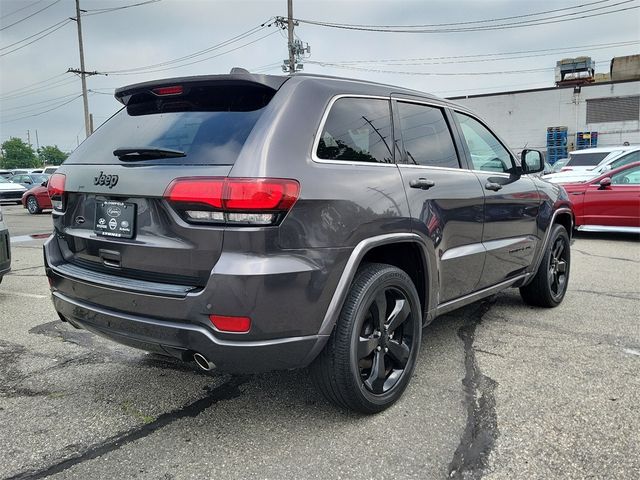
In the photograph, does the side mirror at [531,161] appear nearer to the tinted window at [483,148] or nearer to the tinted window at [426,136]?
the tinted window at [483,148]

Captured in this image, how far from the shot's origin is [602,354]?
3846 mm

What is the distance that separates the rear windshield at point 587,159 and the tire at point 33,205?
17.4m

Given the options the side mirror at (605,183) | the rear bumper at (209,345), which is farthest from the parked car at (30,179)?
the rear bumper at (209,345)

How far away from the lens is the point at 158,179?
99.2 inches

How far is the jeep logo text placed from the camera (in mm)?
2697

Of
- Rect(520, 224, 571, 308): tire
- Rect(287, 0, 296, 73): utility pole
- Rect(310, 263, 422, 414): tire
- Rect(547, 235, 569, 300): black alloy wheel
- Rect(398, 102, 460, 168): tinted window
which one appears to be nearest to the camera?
Rect(310, 263, 422, 414): tire

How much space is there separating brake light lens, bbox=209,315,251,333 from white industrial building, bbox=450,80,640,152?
1297 inches

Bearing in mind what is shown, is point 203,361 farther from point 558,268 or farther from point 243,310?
point 558,268

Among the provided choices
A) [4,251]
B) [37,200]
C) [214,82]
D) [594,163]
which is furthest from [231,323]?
[37,200]

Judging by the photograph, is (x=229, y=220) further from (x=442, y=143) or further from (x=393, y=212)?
(x=442, y=143)

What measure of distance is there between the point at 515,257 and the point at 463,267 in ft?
3.08

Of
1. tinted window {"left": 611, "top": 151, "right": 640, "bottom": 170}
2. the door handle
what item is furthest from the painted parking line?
tinted window {"left": 611, "top": 151, "right": 640, "bottom": 170}

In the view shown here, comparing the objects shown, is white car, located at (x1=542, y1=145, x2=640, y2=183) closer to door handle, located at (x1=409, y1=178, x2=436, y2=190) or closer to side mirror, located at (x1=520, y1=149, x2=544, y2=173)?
side mirror, located at (x1=520, y1=149, x2=544, y2=173)

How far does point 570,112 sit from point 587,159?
2266 centimetres
